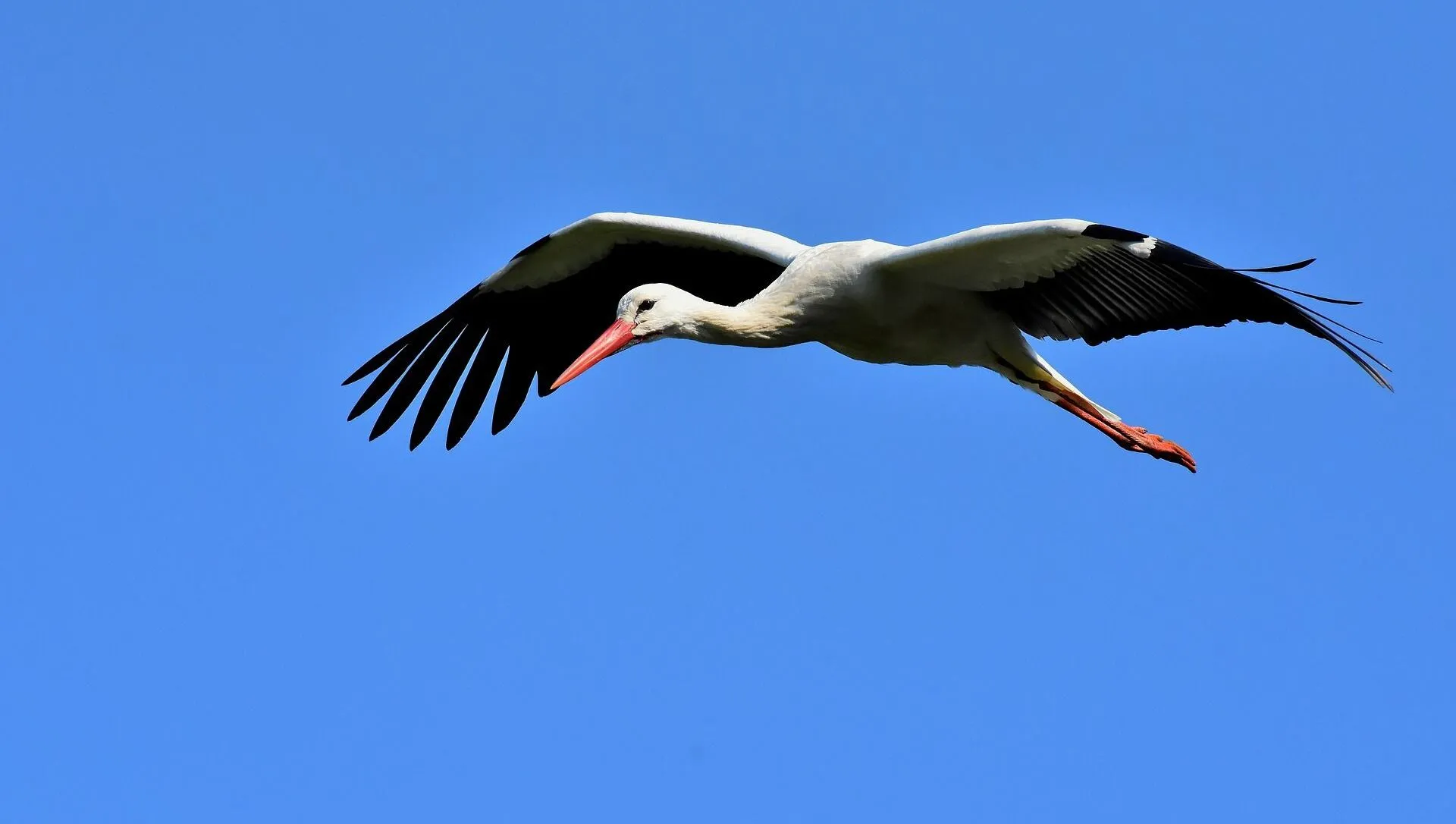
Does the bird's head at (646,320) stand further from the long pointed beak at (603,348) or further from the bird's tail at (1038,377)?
the bird's tail at (1038,377)

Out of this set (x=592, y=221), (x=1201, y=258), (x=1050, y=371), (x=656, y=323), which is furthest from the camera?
(x=592, y=221)

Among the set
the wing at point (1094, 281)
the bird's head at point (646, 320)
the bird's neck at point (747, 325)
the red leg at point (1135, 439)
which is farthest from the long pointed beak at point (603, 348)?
the red leg at point (1135, 439)

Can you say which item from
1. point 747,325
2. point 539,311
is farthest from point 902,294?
point 539,311

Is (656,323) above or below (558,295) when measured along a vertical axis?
below

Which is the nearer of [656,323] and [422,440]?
[656,323]

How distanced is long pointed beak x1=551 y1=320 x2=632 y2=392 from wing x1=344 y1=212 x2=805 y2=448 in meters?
1.80

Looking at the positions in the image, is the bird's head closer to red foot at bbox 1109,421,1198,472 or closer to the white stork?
the white stork

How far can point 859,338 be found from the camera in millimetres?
9367

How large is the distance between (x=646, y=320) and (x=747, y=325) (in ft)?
1.61

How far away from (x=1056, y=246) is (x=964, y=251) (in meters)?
0.41

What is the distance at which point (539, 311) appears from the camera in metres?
11.3

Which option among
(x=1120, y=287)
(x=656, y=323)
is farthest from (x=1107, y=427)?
(x=656, y=323)

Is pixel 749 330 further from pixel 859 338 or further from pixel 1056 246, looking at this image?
pixel 1056 246

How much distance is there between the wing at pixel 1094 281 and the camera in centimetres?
830
